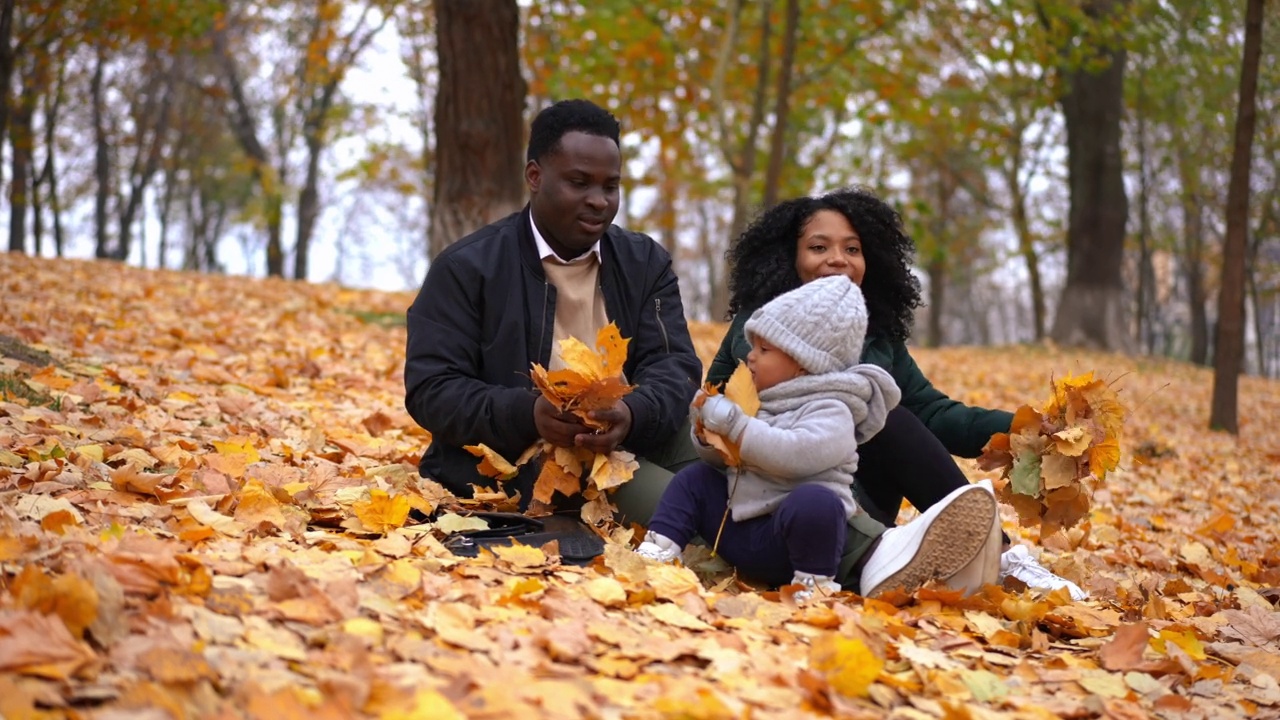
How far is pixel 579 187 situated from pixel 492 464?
3.11 ft

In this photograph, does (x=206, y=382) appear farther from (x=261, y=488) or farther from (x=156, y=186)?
(x=156, y=186)

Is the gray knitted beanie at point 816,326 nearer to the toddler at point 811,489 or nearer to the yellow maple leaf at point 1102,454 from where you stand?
the toddler at point 811,489

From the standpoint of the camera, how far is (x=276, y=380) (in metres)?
5.99

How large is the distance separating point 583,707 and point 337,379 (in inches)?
193

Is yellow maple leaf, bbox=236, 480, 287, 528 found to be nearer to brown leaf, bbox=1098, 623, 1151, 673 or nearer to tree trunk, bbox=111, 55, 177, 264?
brown leaf, bbox=1098, 623, 1151, 673

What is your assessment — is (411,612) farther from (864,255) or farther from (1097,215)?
(1097,215)

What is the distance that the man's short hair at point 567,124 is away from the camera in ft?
11.9

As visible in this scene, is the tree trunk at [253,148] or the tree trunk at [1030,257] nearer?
the tree trunk at [253,148]

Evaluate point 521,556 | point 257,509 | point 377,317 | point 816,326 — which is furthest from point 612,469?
point 377,317

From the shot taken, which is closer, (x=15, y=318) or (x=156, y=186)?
(x=15, y=318)

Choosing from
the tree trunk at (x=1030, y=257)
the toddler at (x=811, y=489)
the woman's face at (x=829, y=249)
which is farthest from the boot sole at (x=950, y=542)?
the tree trunk at (x=1030, y=257)

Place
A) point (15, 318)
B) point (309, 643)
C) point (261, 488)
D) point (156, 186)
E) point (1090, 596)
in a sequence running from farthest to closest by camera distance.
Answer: point (156, 186) → point (15, 318) → point (1090, 596) → point (261, 488) → point (309, 643)

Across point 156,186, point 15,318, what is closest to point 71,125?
point 156,186

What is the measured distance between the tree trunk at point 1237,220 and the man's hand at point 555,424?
23.0 feet
